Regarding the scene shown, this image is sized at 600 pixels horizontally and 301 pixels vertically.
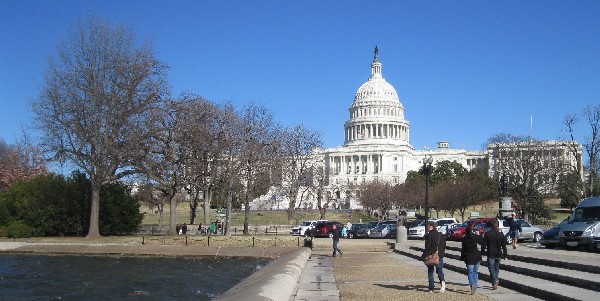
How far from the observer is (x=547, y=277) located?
1780cm

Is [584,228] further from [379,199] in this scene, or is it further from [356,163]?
[356,163]

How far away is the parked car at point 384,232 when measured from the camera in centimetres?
5375

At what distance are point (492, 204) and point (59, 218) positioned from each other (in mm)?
87958

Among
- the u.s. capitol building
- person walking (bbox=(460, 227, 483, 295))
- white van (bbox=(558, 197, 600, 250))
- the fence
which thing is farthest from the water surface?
the u.s. capitol building

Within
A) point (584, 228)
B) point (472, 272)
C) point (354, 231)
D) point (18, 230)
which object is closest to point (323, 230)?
point (354, 231)

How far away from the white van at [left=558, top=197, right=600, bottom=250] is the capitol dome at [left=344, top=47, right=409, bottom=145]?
157 meters

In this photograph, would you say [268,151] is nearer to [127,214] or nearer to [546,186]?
[127,214]

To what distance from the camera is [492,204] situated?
118562 millimetres

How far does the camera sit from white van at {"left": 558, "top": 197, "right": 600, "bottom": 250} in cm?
2661

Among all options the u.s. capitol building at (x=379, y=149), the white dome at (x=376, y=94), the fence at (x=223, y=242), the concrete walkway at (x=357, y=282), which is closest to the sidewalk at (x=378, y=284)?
the concrete walkway at (x=357, y=282)

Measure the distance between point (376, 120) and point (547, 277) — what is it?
171 m

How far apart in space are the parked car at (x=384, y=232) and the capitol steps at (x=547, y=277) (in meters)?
29.6

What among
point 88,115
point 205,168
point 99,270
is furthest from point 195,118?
point 99,270

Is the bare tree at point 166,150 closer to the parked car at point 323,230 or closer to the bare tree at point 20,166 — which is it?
the parked car at point 323,230
